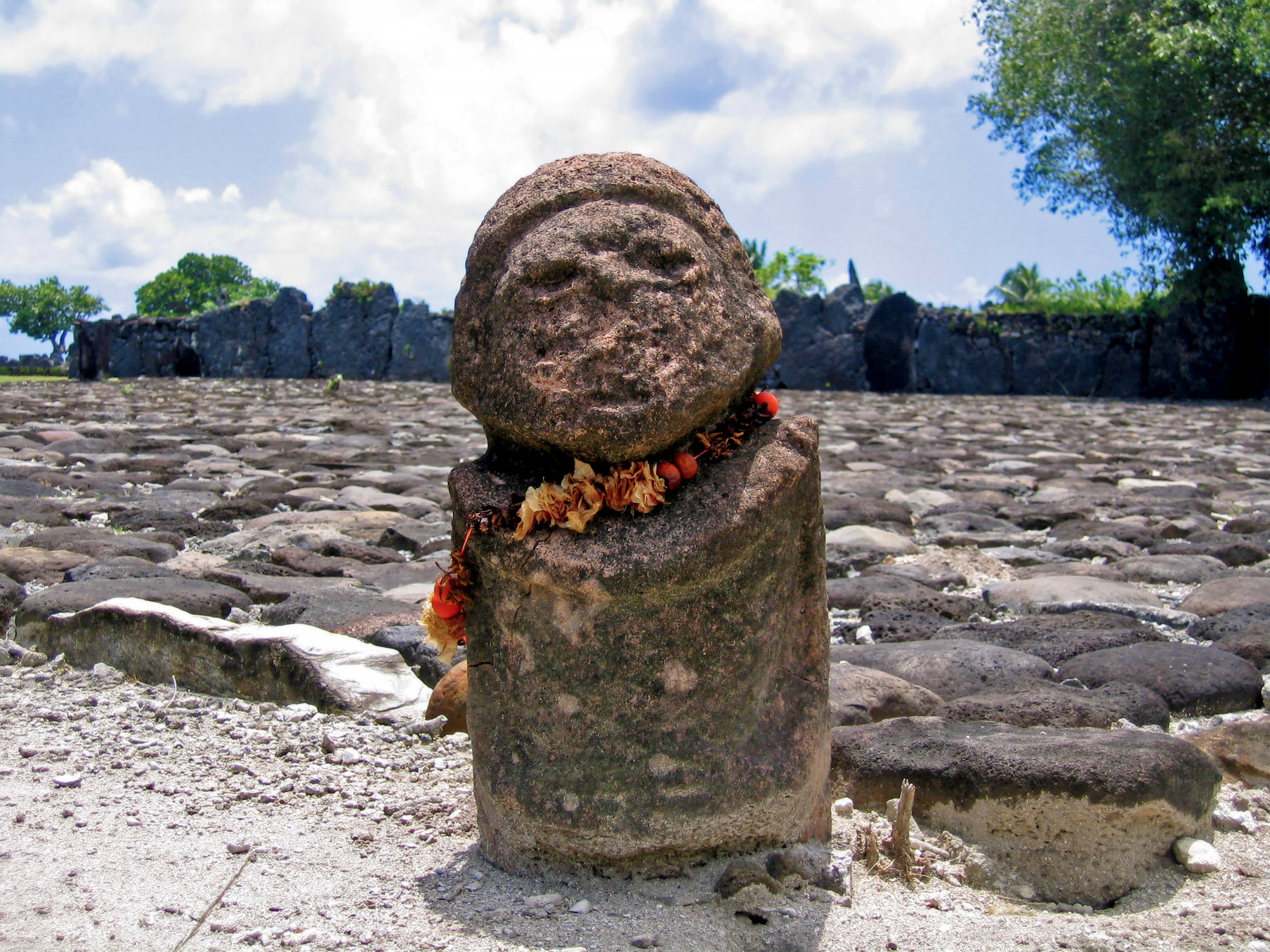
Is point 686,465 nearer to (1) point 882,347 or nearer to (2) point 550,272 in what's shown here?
(2) point 550,272

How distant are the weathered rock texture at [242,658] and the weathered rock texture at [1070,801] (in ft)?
4.72

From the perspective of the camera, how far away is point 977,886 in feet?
7.52

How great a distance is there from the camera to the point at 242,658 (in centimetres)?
322

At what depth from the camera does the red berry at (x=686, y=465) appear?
2.08 meters

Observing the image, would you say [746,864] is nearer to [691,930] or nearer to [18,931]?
[691,930]

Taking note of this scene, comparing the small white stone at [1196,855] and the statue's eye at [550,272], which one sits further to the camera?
the small white stone at [1196,855]

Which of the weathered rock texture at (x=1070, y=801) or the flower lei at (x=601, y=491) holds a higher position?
the flower lei at (x=601, y=491)

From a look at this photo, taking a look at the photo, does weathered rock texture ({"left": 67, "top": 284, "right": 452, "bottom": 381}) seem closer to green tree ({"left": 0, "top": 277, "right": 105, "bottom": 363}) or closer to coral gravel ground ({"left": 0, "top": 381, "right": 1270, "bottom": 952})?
coral gravel ground ({"left": 0, "top": 381, "right": 1270, "bottom": 952})

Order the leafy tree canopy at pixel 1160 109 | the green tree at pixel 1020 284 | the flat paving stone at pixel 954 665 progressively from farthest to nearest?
1. the green tree at pixel 1020 284
2. the leafy tree canopy at pixel 1160 109
3. the flat paving stone at pixel 954 665

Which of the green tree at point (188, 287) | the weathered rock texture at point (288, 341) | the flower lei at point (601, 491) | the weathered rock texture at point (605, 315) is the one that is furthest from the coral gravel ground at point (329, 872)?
the green tree at point (188, 287)

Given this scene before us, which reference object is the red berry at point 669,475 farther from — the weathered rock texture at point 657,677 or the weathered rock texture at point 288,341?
the weathered rock texture at point 288,341

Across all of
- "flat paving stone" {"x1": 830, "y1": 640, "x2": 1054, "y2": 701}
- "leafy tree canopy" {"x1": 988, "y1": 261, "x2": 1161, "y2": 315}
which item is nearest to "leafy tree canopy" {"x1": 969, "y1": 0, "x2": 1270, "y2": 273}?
"leafy tree canopy" {"x1": 988, "y1": 261, "x2": 1161, "y2": 315}

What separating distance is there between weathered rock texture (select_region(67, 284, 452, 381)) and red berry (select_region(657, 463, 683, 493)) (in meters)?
13.8

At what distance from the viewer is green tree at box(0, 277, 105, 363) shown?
4594cm
